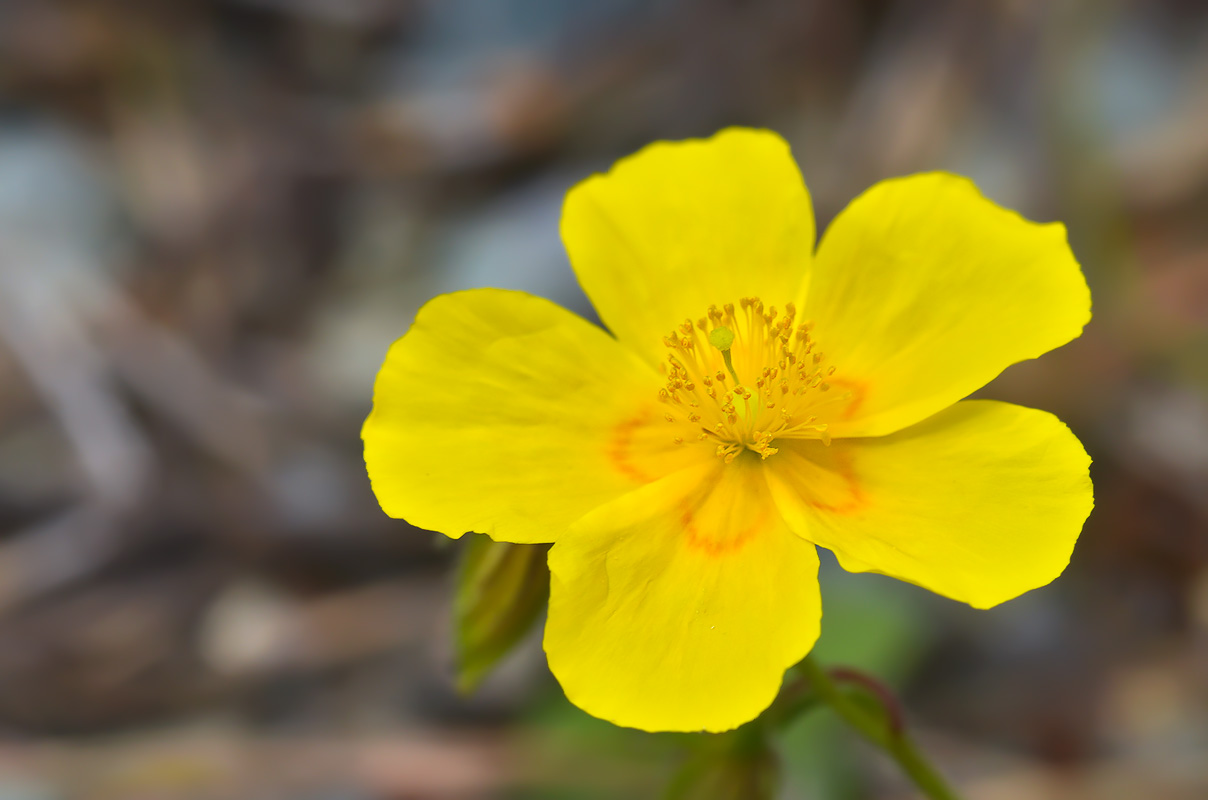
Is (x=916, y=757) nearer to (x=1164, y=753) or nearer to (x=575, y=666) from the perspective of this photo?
(x=575, y=666)

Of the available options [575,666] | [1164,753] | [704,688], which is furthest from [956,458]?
[1164,753]

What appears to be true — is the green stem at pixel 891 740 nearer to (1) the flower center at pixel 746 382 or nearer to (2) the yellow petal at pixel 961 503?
(2) the yellow petal at pixel 961 503

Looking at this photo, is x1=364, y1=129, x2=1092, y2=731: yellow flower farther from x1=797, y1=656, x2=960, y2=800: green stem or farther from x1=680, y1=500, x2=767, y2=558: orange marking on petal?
x1=797, y1=656, x2=960, y2=800: green stem

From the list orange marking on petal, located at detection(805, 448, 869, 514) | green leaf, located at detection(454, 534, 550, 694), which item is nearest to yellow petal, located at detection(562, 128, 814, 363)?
orange marking on petal, located at detection(805, 448, 869, 514)

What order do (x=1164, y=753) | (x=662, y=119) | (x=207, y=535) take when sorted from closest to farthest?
(x=1164, y=753) → (x=207, y=535) → (x=662, y=119)

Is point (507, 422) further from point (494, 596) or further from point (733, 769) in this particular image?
point (733, 769)

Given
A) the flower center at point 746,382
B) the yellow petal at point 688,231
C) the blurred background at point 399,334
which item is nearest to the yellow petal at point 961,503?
the flower center at point 746,382
